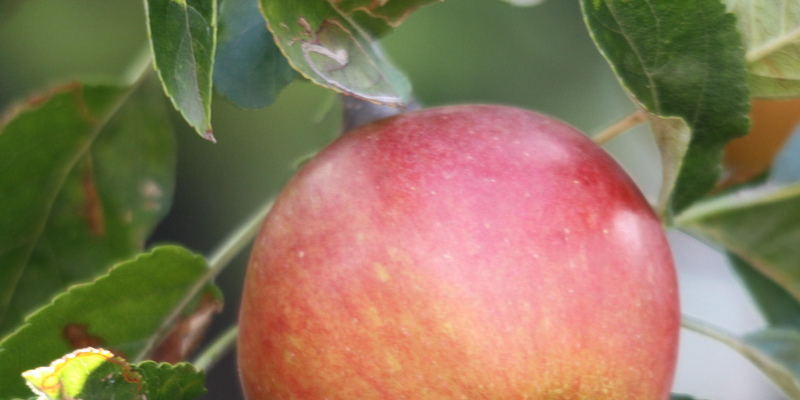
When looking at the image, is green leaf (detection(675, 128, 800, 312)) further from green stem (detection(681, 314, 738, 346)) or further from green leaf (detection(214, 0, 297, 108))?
A: green leaf (detection(214, 0, 297, 108))

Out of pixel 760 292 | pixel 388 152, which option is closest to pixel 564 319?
pixel 388 152

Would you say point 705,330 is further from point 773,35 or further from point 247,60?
point 247,60

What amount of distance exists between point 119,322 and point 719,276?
171cm

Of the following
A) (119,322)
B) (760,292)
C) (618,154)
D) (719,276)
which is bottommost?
(719,276)

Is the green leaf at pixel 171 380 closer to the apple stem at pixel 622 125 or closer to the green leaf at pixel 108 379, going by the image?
the green leaf at pixel 108 379

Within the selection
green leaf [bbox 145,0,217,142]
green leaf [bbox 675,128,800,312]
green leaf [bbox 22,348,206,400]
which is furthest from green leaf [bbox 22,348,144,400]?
green leaf [bbox 675,128,800,312]

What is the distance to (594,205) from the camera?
0.44 metres

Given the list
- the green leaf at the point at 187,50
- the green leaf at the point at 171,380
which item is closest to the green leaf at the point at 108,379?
the green leaf at the point at 171,380

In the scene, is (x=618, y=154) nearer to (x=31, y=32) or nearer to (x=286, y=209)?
(x=31, y=32)

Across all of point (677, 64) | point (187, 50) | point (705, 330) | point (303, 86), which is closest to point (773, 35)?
point (677, 64)

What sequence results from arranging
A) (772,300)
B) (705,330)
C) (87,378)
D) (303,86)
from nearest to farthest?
(87,378)
(705,330)
(772,300)
(303,86)

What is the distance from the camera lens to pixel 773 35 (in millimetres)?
495

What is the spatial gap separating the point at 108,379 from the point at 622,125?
1.10ft

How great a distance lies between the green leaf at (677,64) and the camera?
1.47 feet
